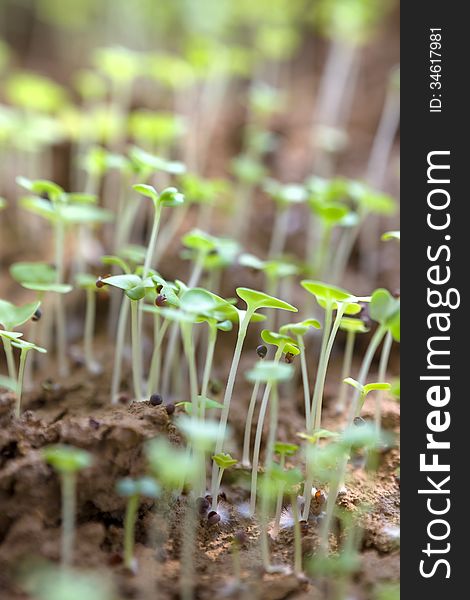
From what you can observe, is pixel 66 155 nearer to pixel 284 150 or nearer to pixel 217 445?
pixel 284 150

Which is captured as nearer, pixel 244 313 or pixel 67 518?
pixel 67 518

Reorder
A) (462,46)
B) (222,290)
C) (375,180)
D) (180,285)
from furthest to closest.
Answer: (375,180) < (222,290) < (462,46) < (180,285)

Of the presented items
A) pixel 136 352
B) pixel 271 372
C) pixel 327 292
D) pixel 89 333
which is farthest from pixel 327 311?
pixel 89 333

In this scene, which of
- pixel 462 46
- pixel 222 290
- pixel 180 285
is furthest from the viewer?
pixel 222 290

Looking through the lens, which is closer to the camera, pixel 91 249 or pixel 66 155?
pixel 91 249

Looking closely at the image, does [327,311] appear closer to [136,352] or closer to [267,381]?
[267,381]

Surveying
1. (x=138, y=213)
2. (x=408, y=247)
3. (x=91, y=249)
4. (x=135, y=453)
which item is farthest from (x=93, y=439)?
(x=138, y=213)
